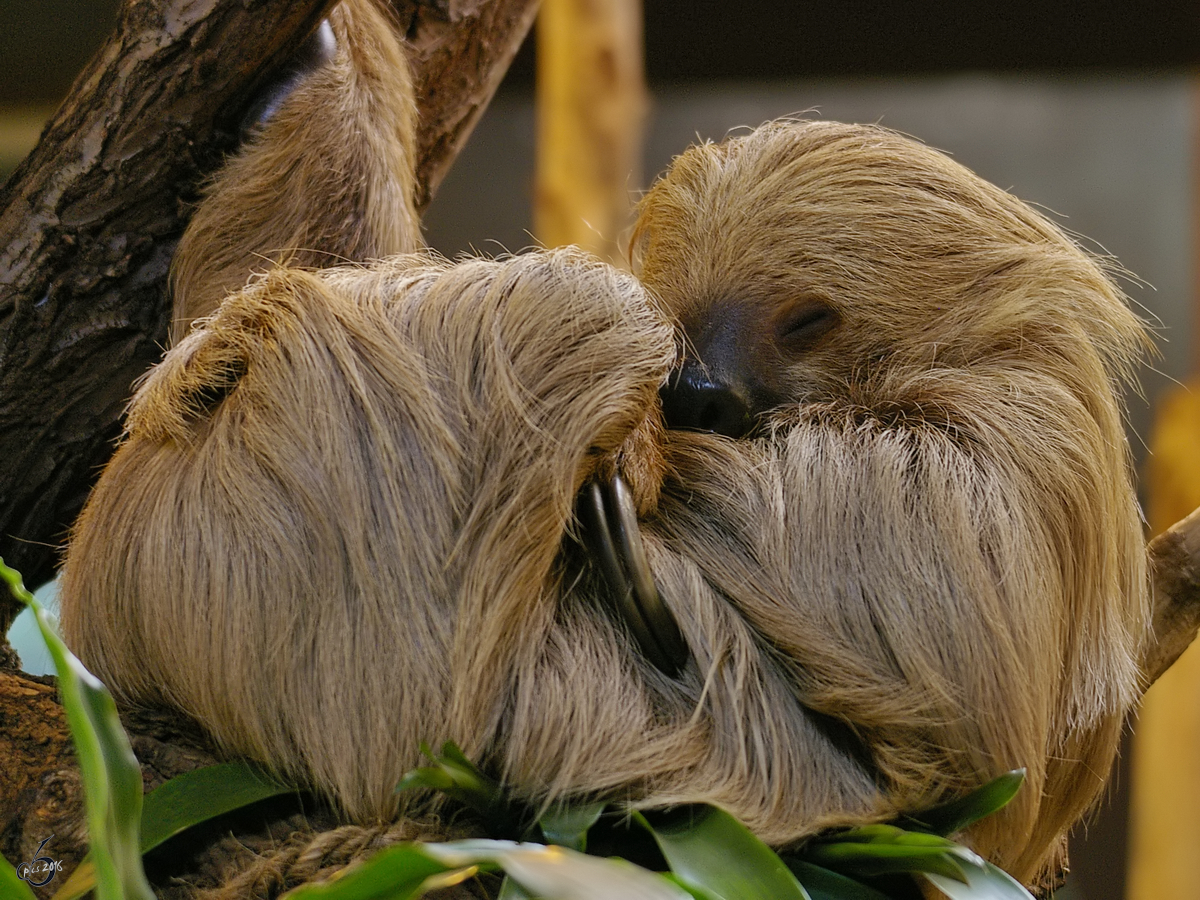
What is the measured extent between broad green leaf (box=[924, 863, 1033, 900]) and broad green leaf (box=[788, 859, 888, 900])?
9 centimetres

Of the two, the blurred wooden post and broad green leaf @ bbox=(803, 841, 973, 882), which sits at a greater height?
the blurred wooden post

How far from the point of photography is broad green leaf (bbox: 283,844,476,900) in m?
0.84

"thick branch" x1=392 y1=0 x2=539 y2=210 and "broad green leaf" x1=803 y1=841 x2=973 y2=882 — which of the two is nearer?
"broad green leaf" x1=803 y1=841 x2=973 y2=882

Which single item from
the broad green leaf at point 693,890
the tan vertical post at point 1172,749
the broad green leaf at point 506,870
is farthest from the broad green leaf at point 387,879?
the tan vertical post at point 1172,749

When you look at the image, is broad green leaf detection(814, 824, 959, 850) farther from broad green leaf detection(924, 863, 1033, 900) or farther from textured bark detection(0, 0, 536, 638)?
textured bark detection(0, 0, 536, 638)

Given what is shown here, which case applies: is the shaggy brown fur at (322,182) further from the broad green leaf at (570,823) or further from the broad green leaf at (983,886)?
the broad green leaf at (983,886)

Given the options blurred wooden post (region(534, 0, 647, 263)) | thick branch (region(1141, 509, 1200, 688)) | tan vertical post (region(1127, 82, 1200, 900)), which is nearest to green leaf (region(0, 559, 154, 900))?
thick branch (region(1141, 509, 1200, 688))

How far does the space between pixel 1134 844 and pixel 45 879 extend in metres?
4.01

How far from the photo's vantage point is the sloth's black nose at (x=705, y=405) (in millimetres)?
1543

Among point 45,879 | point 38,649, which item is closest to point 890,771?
point 45,879

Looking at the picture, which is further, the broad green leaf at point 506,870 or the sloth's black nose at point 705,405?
the sloth's black nose at point 705,405

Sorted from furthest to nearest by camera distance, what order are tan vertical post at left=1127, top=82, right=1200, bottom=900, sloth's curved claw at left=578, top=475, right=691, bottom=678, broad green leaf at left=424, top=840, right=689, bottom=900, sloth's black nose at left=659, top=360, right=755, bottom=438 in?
tan vertical post at left=1127, top=82, right=1200, bottom=900 → sloth's black nose at left=659, top=360, right=755, bottom=438 → sloth's curved claw at left=578, top=475, right=691, bottom=678 → broad green leaf at left=424, top=840, right=689, bottom=900

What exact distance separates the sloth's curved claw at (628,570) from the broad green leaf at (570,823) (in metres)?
0.19
